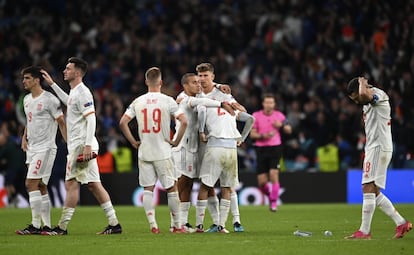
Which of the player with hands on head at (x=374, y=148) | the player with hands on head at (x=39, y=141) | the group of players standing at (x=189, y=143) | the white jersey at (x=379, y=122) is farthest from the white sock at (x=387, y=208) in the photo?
the player with hands on head at (x=39, y=141)

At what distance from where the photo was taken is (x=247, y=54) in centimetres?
3191

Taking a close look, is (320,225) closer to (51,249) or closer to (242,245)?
(242,245)

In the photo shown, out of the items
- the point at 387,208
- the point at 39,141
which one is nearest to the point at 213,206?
the point at 39,141

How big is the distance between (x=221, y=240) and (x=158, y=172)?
186cm

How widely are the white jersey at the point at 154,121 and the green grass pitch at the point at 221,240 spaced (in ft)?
4.09

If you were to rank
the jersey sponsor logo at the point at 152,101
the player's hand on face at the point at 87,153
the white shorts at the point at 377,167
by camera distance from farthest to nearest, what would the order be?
the jersey sponsor logo at the point at 152,101
the player's hand on face at the point at 87,153
the white shorts at the point at 377,167

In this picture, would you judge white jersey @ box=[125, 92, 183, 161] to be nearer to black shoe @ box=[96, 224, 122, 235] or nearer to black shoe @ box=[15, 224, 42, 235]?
black shoe @ box=[96, 224, 122, 235]

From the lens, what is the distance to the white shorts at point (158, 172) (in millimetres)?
14812

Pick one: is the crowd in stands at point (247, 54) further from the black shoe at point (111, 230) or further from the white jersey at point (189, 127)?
the black shoe at point (111, 230)

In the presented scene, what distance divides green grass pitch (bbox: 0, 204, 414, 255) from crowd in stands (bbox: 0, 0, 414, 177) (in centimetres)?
860

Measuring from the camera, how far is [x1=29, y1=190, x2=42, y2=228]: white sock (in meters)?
14.9

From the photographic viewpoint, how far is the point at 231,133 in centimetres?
1528

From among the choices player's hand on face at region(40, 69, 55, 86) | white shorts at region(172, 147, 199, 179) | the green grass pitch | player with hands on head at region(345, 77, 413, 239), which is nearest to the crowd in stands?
the green grass pitch

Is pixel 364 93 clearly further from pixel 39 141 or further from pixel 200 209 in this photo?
pixel 39 141
